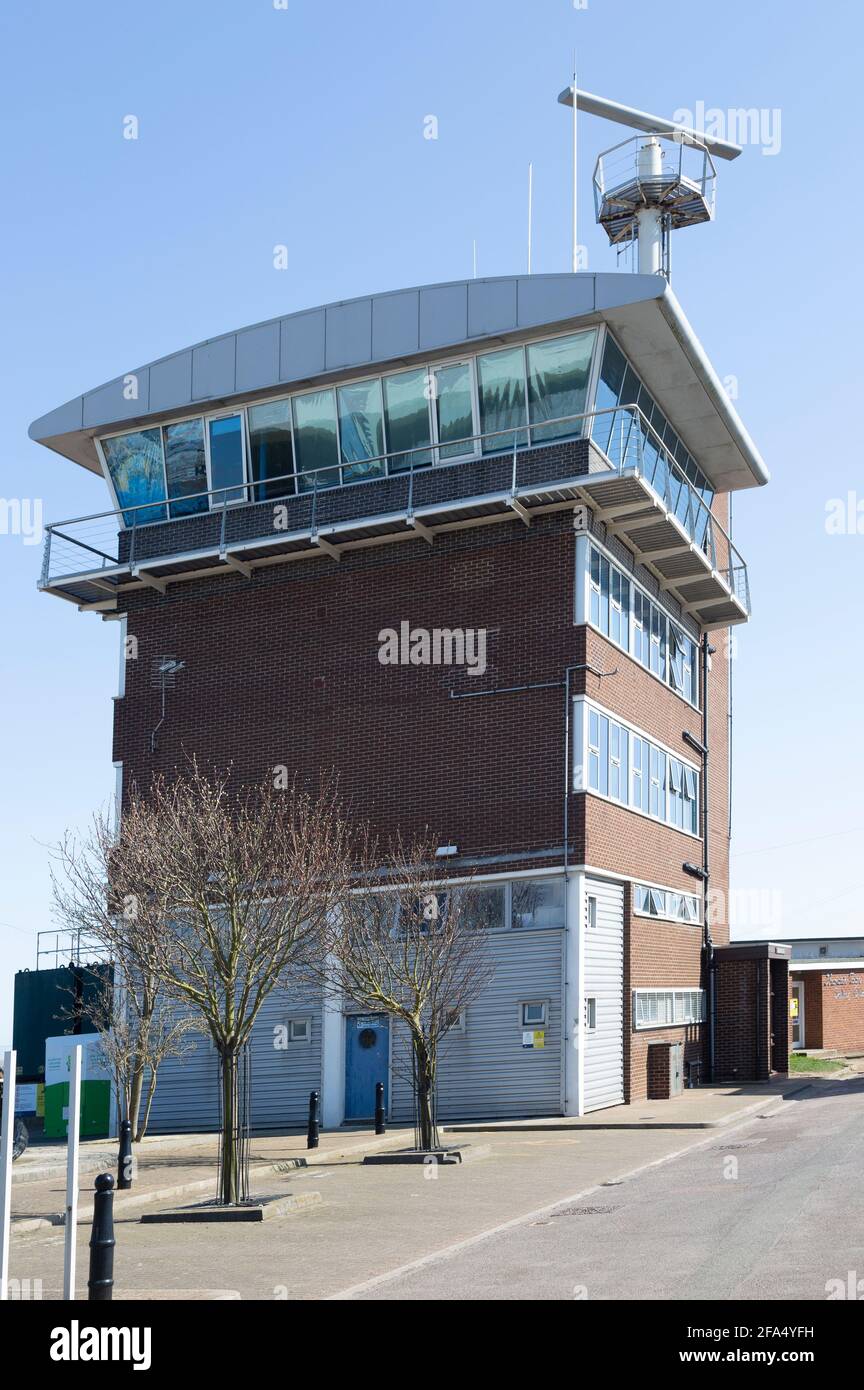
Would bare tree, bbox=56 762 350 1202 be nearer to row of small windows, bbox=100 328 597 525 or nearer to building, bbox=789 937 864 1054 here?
row of small windows, bbox=100 328 597 525

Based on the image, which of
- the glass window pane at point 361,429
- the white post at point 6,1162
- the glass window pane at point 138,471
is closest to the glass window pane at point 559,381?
the glass window pane at point 361,429

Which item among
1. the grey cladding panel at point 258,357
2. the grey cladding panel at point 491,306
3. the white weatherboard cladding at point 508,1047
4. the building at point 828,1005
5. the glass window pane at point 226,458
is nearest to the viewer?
the white weatherboard cladding at point 508,1047

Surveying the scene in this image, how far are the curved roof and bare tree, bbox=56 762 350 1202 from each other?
8766mm

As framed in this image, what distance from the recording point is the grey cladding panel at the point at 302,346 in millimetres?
29844

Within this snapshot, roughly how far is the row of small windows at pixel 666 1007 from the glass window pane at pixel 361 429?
38.1 feet

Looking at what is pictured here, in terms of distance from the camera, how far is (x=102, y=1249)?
9656 millimetres

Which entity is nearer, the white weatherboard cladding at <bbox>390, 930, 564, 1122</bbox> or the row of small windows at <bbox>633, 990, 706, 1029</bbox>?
the white weatherboard cladding at <bbox>390, 930, 564, 1122</bbox>

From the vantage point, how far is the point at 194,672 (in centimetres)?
3161

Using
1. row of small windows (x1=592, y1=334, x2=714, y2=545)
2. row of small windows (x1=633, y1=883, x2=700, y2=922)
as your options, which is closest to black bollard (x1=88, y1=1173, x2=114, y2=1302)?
row of small windows (x1=592, y1=334, x2=714, y2=545)

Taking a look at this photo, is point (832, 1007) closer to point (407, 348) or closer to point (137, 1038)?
point (407, 348)

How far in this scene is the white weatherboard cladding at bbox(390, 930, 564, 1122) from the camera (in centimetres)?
2672

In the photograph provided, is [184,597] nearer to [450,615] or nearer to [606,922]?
[450,615]

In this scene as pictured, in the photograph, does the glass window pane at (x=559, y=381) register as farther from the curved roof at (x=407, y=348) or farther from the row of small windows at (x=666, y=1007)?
the row of small windows at (x=666, y=1007)
